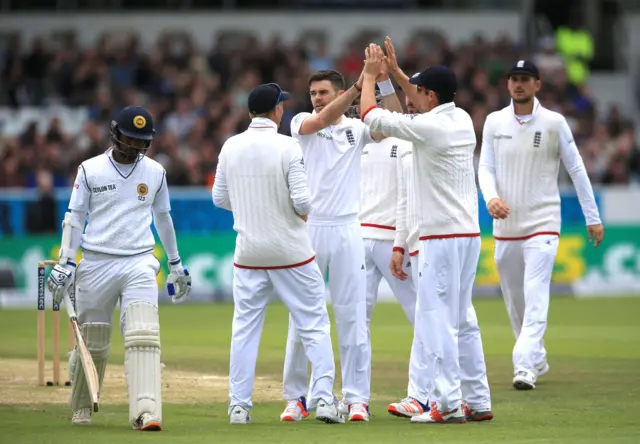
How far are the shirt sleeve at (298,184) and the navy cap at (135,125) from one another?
→ 1.07m

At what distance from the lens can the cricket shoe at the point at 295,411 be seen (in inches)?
416

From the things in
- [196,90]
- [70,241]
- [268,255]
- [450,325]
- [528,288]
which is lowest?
[450,325]

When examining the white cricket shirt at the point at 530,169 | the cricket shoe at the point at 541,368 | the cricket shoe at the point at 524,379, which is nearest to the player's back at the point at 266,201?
the cricket shoe at the point at 524,379

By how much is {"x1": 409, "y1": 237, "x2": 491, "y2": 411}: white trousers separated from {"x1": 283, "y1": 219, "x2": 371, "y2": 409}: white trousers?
505 mm

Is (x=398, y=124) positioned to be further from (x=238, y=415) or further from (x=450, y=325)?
(x=238, y=415)

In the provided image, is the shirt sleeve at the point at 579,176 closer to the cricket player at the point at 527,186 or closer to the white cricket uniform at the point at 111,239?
the cricket player at the point at 527,186

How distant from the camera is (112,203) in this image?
33.3 feet

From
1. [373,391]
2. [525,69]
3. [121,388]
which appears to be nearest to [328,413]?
[373,391]

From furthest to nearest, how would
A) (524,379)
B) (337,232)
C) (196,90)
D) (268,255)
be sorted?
1. (196,90)
2. (524,379)
3. (337,232)
4. (268,255)

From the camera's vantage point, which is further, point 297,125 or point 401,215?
point 401,215

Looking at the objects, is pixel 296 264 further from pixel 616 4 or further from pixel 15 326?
pixel 616 4

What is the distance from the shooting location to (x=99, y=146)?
86.6ft

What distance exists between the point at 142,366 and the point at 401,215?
267cm

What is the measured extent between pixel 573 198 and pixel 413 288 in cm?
1428
